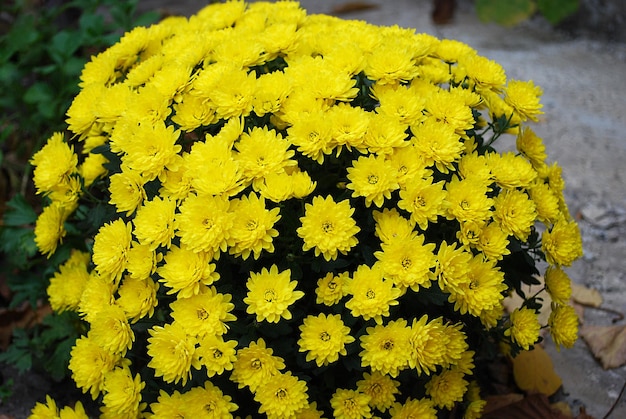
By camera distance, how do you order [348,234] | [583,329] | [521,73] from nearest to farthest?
[348,234] < [583,329] < [521,73]

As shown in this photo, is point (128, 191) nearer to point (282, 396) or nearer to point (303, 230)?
point (303, 230)

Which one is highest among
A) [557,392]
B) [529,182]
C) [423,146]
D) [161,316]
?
[423,146]

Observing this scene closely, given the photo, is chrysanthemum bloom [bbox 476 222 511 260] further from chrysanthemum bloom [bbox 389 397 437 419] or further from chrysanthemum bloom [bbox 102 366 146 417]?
chrysanthemum bloom [bbox 102 366 146 417]

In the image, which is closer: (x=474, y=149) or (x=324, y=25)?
(x=474, y=149)

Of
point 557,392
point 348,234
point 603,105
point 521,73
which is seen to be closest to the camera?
point 348,234

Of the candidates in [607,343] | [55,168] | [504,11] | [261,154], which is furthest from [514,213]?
[504,11]

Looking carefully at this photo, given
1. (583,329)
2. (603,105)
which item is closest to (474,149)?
(583,329)

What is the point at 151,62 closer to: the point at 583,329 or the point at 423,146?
the point at 423,146
